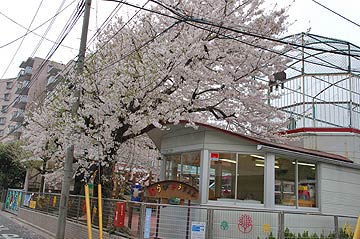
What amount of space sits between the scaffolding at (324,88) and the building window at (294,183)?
16.7 feet

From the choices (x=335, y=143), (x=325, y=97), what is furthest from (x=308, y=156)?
(x=325, y=97)

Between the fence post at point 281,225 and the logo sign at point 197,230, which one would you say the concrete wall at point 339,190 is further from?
the logo sign at point 197,230

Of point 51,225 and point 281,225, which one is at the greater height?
point 281,225

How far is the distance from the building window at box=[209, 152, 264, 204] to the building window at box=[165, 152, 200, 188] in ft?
2.00

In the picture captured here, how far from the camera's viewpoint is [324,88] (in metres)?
15.8

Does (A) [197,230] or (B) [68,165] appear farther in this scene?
(B) [68,165]

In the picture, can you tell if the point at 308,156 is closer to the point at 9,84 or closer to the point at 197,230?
the point at 197,230

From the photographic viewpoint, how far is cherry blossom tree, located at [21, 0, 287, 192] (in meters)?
11.1

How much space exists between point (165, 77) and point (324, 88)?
823 cm

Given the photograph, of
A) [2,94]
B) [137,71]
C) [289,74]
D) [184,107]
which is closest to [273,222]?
[184,107]

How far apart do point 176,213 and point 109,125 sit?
14.5ft

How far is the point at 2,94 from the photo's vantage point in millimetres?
71125

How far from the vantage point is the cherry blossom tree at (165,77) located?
11.1 m

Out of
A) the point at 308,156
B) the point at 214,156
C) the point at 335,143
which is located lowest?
the point at 214,156
